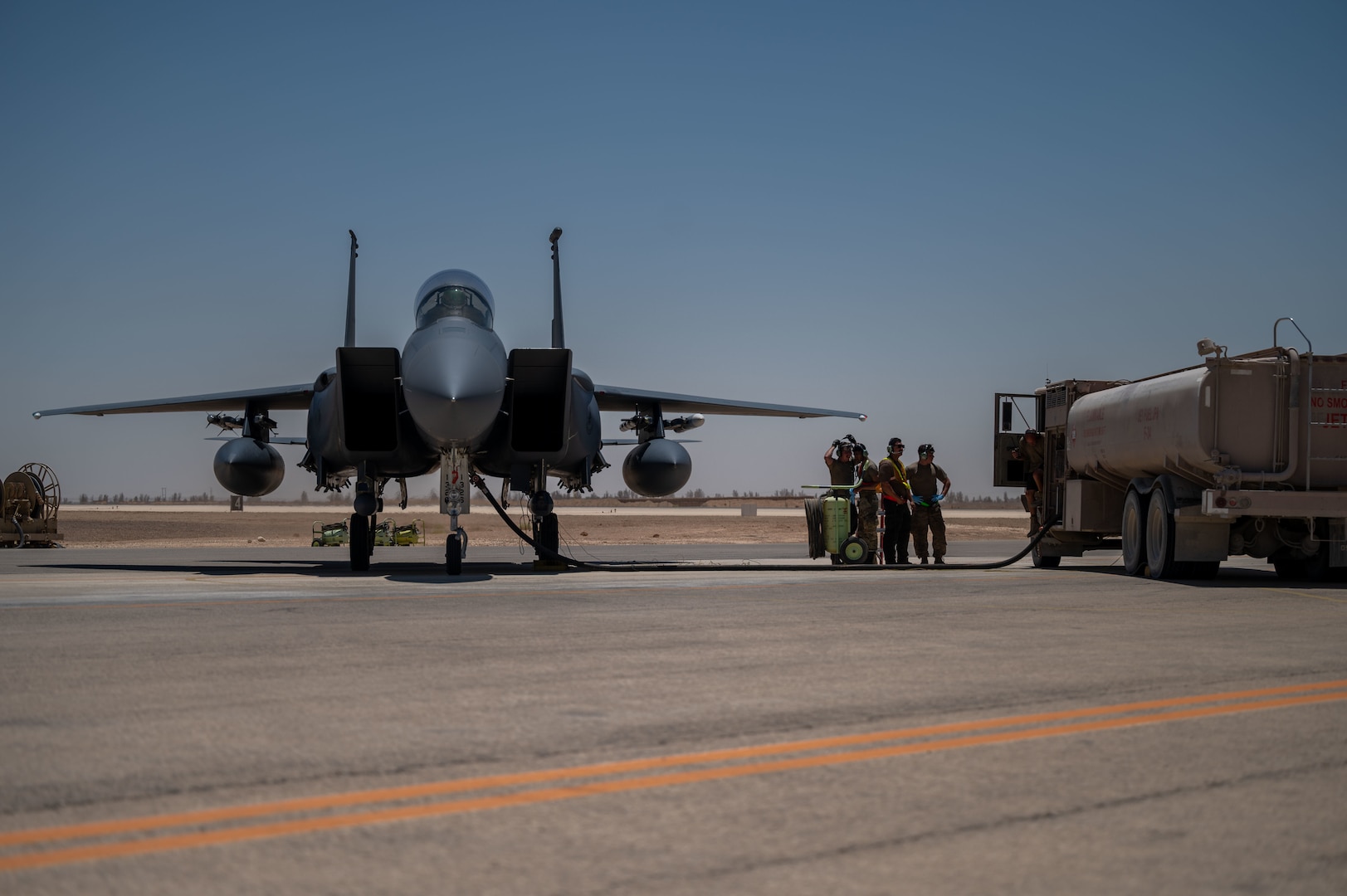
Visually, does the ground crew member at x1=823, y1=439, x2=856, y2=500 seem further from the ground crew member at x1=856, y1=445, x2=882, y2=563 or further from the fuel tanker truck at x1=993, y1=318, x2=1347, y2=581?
the fuel tanker truck at x1=993, y1=318, x2=1347, y2=581

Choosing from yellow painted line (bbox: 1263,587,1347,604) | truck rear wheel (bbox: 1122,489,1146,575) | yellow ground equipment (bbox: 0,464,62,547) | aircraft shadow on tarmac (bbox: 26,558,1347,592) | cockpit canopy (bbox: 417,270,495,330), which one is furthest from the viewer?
yellow ground equipment (bbox: 0,464,62,547)

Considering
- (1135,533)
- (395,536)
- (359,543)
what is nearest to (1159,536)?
(1135,533)

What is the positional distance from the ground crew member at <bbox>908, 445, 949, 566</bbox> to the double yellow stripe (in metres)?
12.6

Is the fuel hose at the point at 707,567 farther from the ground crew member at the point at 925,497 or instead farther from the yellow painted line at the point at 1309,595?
the yellow painted line at the point at 1309,595

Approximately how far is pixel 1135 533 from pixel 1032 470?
11.2ft

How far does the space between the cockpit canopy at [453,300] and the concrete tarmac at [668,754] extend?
7.59m

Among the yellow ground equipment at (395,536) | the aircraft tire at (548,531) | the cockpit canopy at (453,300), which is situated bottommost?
the yellow ground equipment at (395,536)

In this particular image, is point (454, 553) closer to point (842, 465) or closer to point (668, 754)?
point (842, 465)

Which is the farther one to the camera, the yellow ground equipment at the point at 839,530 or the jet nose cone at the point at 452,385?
the yellow ground equipment at the point at 839,530

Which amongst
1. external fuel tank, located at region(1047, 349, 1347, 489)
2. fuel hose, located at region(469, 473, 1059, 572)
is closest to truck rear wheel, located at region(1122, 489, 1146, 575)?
external fuel tank, located at region(1047, 349, 1347, 489)

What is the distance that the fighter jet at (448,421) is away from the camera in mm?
14695

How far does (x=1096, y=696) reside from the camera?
5.80 meters

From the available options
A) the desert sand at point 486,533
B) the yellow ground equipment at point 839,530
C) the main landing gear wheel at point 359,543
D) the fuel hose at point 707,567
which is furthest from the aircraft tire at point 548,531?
the desert sand at point 486,533

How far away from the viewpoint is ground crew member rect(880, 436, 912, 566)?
1745cm
